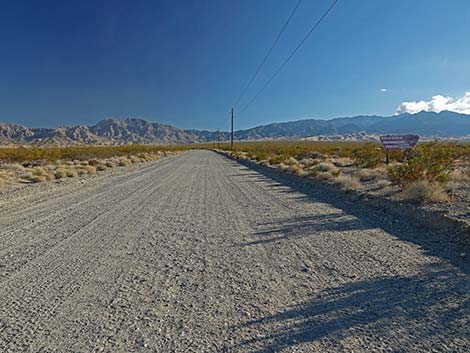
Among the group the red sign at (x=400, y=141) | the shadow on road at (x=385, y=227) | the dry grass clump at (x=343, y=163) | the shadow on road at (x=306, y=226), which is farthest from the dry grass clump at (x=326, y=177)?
the dry grass clump at (x=343, y=163)

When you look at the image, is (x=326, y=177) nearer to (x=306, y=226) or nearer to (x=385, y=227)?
(x=385, y=227)

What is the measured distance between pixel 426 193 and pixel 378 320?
7.59 metres

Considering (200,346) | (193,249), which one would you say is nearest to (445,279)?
(200,346)

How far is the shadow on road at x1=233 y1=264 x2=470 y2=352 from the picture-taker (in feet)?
10.4

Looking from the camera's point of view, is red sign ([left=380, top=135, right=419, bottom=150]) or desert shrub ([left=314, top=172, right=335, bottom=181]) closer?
desert shrub ([left=314, top=172, right=335, bottom=181])

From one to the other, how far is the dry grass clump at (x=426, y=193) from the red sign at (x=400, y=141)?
8553 millimetres

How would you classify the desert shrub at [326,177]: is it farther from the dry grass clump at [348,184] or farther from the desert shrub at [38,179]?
the desert shrub at [38,179]

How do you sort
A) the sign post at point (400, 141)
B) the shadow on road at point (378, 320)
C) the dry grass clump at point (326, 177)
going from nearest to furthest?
the shadow on road at point (378, 320)
the dry grass clump at point (326, 177)
the sign post at point (400, 141)

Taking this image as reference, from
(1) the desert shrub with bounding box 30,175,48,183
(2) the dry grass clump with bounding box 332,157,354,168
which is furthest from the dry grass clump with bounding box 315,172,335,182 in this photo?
(1) the desert shrub with bounding box 30,175,48,183

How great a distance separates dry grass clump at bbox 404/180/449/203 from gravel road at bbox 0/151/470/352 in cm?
229

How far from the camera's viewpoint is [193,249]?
6301 millimetres

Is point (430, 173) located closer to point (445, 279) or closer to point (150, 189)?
point (445, 279)

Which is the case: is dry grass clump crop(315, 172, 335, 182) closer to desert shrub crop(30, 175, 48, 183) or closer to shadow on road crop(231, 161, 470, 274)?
shadow on road crop(231, 161, 470, 274)

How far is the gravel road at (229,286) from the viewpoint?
3.25 meters
